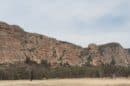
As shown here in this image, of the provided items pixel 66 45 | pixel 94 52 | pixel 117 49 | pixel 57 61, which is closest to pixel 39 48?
pixel 57 61

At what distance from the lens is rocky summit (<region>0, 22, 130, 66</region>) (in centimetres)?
9231

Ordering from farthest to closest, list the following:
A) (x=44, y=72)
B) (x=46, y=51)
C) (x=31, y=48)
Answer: (x=46, y=51) → (x=31, y=48) → (x=44, y=72)

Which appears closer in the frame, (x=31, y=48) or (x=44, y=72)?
(x=44, y=72)

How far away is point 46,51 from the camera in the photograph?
10788 cm

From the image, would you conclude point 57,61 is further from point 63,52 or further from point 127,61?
point 127,61

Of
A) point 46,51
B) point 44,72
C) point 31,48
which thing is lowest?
point 44,72

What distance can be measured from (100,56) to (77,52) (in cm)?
685

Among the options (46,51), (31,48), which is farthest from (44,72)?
(46,51)

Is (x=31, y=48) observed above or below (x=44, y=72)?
above

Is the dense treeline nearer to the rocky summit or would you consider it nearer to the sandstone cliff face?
the sandstone cliff face

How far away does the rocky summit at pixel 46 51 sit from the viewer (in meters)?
92.3

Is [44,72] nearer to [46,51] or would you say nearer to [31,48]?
[31,48]

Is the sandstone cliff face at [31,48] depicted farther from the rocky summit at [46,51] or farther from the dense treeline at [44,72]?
the dense treeline at [44,72]

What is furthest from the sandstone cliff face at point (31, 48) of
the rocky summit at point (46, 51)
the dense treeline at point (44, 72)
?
the dense treeline at point (44, 72)
